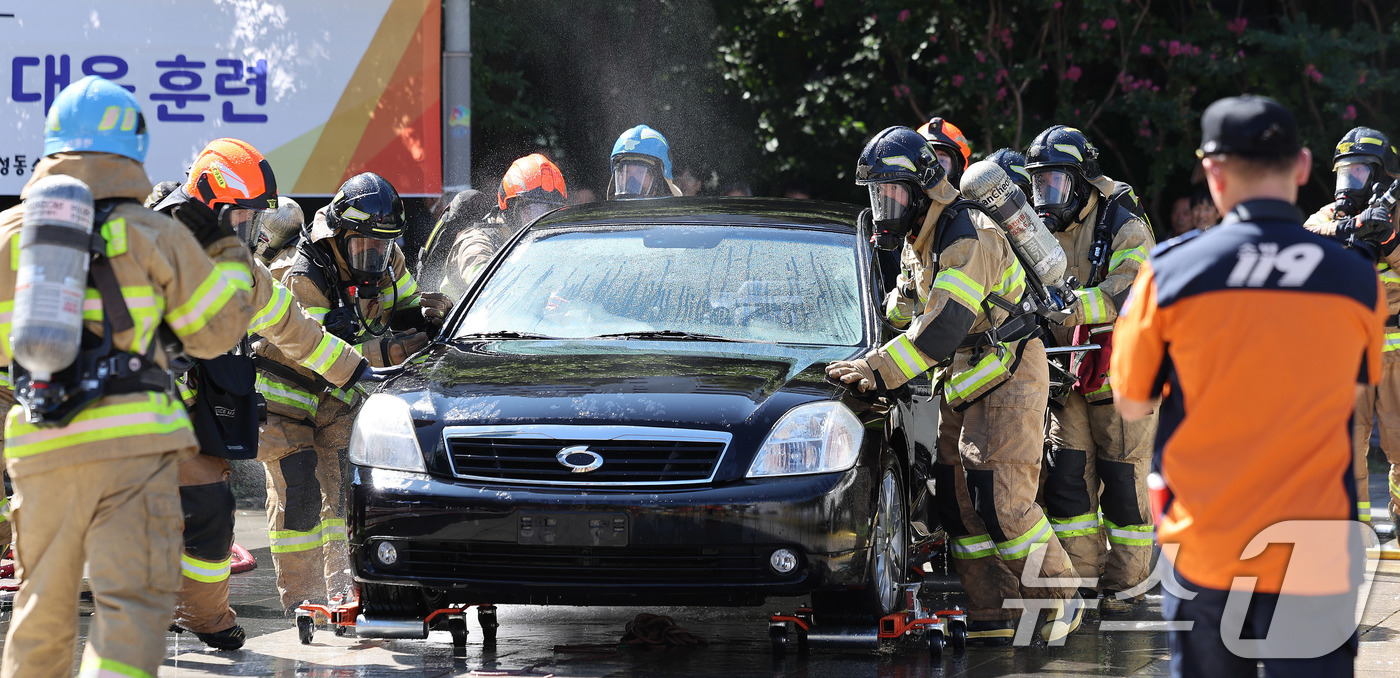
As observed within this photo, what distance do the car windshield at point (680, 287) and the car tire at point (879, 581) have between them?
1.90 feet

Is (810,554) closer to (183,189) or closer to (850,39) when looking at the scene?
(183,189)

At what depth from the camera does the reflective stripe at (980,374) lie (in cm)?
540

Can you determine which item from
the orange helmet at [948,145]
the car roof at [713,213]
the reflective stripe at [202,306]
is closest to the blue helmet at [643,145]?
the orange helmet at [948,145]

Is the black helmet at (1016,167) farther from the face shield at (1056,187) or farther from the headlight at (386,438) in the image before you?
the headlight at (386,438)

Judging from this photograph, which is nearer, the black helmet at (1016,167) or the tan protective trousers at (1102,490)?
the tan protective trousers at (1102,490)

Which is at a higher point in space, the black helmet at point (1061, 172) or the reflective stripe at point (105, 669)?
the black helmet at point (1061, 172)

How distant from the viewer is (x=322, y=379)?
19.8 feet

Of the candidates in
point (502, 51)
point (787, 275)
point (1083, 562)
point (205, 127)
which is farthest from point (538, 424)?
point (502, 51)

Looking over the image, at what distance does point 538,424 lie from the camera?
4.64m

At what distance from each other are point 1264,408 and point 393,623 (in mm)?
2971

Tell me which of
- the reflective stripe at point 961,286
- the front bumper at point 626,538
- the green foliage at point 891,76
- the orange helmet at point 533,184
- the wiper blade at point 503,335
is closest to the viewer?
the front bumper at point 626,538

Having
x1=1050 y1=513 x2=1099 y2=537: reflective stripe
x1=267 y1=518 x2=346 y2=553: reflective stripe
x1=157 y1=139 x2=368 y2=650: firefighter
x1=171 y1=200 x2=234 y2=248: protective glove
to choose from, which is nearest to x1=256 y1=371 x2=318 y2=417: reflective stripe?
x1=267 y1=518 x2=346 y2=553: reflective stripe

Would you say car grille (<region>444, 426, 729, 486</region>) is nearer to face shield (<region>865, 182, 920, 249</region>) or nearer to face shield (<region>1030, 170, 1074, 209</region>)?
face shield (<region>865, 182, 920, 249</region>)

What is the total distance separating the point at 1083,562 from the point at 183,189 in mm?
3761
